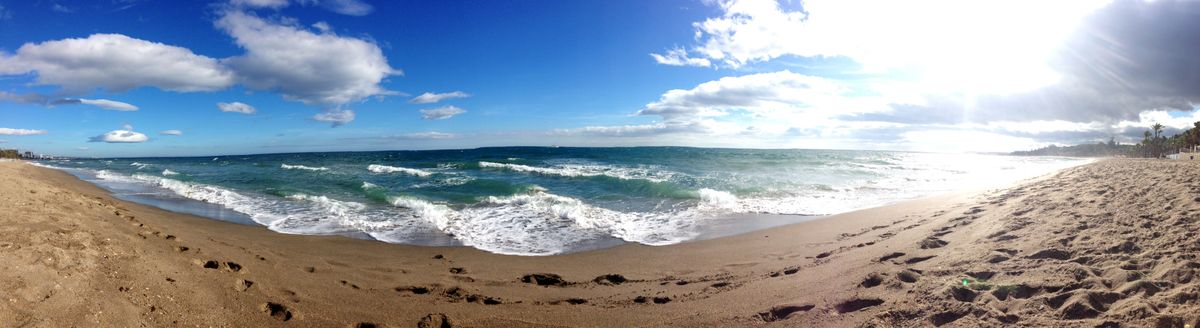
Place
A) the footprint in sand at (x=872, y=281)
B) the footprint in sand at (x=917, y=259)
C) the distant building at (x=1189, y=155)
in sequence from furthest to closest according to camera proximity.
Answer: the distant building at (x=1189, y=155) → the footprint in sand at (x=917, y=259) → the footprint in sand at (x=872, y=281)

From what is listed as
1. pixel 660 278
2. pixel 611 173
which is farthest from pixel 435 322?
pixel 611 173

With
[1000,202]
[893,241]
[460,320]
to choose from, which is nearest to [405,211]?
[460,320]

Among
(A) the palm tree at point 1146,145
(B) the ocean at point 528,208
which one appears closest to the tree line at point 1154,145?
(A) the palm tree at point 1146,145

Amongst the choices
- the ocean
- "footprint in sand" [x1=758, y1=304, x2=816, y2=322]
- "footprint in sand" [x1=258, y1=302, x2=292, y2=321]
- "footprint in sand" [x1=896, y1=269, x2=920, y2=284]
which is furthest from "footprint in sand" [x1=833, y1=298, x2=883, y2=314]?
"footprint in sand" [x1=258, y1=302, x2=292, y2=321]

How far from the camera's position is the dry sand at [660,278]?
3.86 meters

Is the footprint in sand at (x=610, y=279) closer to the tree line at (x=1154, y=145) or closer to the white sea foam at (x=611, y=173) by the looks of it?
the white sea foam at (x=611, y=173)

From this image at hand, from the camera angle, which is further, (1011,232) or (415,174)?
(415,174)

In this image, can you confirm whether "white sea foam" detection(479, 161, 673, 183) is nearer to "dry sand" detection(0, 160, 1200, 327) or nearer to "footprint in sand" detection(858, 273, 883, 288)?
"dry sand" detection(0, 160, 1200, 327)

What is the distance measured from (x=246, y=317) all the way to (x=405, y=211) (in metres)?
9.01

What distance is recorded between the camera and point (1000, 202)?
977cm

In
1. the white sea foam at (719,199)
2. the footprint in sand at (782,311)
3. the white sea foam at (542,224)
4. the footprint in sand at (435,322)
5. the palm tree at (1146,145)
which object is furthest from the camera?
the palm tree at (1146,145)

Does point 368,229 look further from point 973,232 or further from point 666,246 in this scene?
point 973,232

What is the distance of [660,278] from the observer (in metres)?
6.52

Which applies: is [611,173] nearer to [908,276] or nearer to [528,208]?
[528,208]
